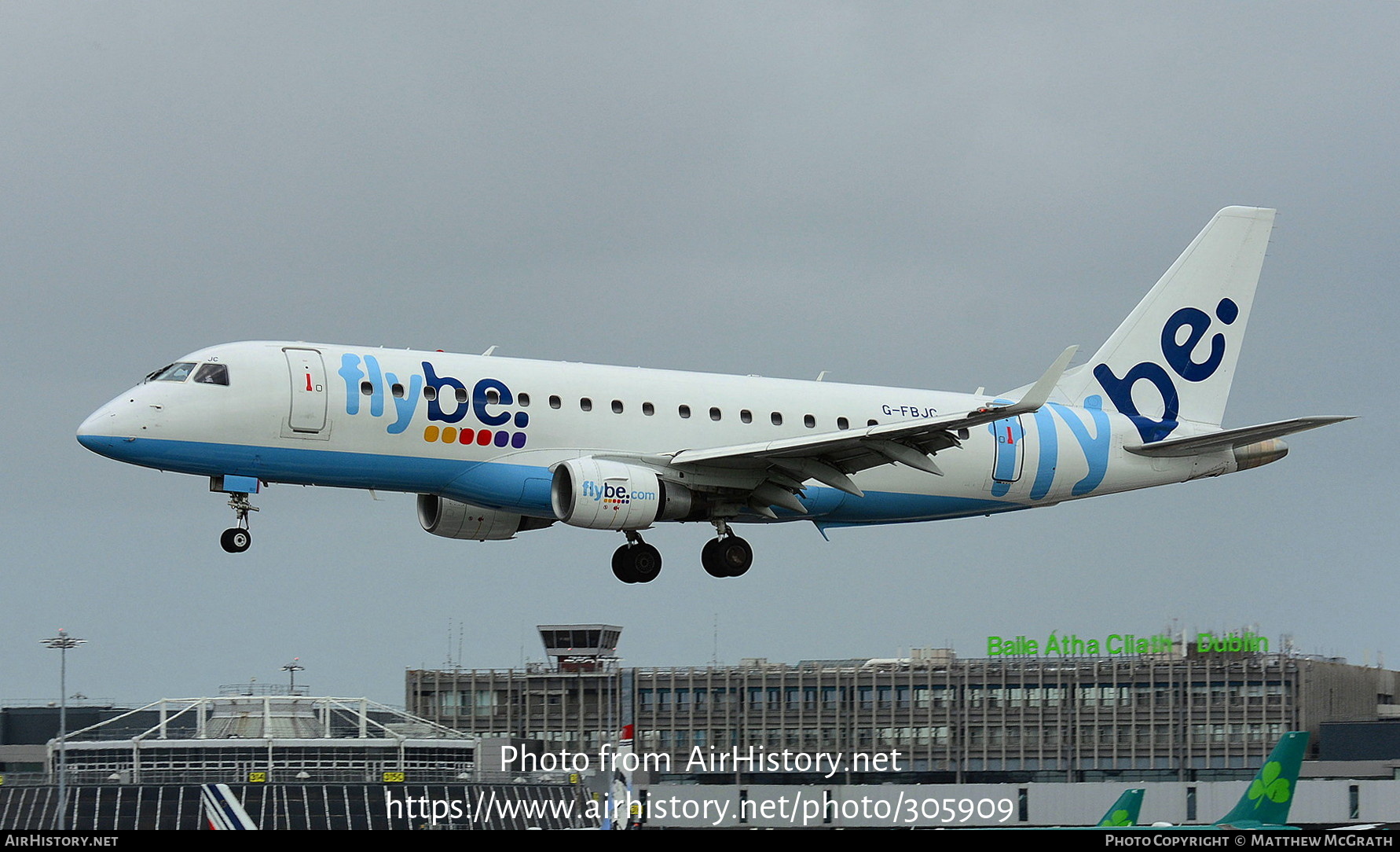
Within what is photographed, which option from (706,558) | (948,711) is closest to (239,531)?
(706,558)

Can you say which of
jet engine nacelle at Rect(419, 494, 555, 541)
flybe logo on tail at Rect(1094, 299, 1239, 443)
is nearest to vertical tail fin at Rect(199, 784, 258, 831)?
jet engine nacelle at Rect(419, 494, 555, 541)

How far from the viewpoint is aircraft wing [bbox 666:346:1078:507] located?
1908 inches

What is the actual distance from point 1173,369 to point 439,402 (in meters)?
26.9

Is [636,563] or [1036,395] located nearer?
[1036,395]

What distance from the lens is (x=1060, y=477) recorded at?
5731 centimetres

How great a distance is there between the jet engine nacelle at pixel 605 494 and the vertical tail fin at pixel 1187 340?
17.4 metres

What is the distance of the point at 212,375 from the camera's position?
46.8 m

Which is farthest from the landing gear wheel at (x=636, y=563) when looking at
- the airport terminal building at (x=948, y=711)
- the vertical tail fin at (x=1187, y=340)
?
the airport terminal building at (x=948, y=711)

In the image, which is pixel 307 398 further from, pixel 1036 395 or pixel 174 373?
pixel 1036 395

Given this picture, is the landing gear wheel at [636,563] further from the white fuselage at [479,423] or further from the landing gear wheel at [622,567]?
the white fuselage at [479,423]

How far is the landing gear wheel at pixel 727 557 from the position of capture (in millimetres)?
53531

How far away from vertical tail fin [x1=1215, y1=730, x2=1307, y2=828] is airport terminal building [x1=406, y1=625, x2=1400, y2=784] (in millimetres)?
53312
